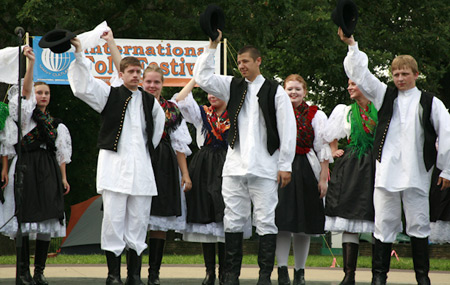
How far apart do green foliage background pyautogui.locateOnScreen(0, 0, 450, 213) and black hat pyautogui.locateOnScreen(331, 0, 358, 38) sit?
7.56m

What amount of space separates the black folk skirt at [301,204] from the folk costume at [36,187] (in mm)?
2072

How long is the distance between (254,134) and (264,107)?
0.76ft

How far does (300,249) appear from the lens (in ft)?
22.7

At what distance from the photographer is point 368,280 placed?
25.3ft

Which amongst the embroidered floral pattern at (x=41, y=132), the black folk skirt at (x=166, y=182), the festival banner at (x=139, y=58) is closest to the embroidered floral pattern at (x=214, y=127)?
the black folk skirt at (x=166, y=182)

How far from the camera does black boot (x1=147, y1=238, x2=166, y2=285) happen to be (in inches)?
269

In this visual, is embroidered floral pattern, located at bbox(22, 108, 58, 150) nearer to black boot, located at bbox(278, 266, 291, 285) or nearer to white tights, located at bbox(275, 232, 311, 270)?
white tights, located at bbox(275, 232, 311, 270)

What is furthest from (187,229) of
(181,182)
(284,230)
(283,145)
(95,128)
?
(95,128)

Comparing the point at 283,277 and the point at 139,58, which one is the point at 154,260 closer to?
the point at 283,277

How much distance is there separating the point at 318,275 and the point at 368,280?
76 cm

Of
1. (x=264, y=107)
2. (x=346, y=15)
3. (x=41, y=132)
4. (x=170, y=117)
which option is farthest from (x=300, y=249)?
(x=41, y=132)

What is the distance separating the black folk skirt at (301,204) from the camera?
266 inches

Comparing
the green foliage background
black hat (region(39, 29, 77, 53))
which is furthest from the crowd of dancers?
the green foliage background

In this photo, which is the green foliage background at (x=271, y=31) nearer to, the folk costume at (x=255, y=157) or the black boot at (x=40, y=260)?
the black boot at (x=40, y=260)
